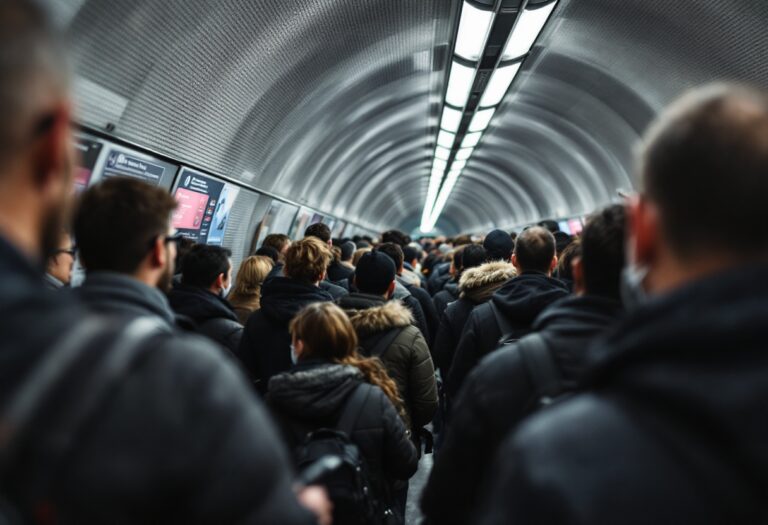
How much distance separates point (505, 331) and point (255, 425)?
2.38m

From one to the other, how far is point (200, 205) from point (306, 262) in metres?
2.80

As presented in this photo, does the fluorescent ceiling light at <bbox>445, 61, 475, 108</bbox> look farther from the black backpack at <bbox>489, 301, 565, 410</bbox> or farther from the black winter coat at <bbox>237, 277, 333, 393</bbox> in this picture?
the black backpack at <bbox>489, 301, 565, 410</bbox>

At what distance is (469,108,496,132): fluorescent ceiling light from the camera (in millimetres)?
12242

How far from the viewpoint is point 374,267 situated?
4184 millimetres

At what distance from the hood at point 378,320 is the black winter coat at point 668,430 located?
8.04ft

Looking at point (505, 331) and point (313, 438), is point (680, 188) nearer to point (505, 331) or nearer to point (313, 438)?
point (313, 438)

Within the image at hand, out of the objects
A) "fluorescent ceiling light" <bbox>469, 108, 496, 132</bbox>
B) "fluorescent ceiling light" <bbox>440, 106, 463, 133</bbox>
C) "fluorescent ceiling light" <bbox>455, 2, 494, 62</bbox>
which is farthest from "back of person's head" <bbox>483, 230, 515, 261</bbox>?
"fluorescent ceiling light" <bbox>469, 108, 496, 132</bbox>

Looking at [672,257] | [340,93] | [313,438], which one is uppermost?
[340,93]

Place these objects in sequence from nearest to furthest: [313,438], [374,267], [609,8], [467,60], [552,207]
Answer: [313,438] < [374,267] < [609,8] < [467,60] < [552,207]

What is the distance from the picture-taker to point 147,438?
3.27 feet

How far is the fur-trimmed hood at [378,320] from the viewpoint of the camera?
141 inches

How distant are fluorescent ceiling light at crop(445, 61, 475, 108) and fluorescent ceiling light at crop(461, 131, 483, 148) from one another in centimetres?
357

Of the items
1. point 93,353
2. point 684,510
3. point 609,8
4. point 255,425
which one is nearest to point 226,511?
point 255,425

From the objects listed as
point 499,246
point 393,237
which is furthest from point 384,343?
point 393,237
